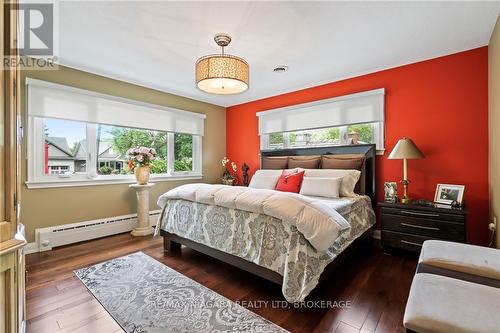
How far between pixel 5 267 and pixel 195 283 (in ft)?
4.87

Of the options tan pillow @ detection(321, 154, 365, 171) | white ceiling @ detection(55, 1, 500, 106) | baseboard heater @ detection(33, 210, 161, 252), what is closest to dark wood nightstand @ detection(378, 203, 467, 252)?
tan pillow @ detection(321, 154, 365, 171)

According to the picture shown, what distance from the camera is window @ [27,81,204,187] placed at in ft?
9.61

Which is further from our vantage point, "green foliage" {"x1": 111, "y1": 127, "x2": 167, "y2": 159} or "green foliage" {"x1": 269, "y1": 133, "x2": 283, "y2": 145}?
"green foliage" {"x1": 269, "y1": 133, "x2": 283, "y2": 145}

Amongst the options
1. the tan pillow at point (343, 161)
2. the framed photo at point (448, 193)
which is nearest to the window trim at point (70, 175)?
the tan pillow at point (343, 161)

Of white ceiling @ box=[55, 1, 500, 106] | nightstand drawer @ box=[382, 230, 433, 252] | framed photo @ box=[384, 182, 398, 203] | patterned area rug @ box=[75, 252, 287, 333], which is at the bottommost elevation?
patterned area rug @ box=[75, 252, 287, 333]

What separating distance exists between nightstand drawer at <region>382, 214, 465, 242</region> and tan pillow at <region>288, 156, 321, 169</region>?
120 cm

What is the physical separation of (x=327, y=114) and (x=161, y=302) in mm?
3311

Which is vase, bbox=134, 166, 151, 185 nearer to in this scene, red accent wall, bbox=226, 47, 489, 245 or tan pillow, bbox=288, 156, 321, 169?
tan pillow, bbox=288, 156, 321, 169

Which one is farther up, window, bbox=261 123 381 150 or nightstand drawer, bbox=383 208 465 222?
window, bbox=261 123 381 150

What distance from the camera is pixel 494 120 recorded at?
2309mm

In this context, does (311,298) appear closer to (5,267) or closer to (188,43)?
(5,267)

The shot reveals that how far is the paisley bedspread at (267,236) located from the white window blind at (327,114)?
125 centimetres

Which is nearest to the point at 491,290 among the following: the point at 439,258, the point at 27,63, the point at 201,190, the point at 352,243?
the point at 439,258

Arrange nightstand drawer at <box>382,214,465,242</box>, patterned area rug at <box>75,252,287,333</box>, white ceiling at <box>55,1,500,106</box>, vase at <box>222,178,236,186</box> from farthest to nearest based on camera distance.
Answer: vase at <box>222,178,236,186</box> → nightstand drawer at <box>382,214,465,242</box> → white ceiling at <box>55,1,500,106</box> → patterned area rug at <box>75,252,287,333</box>
